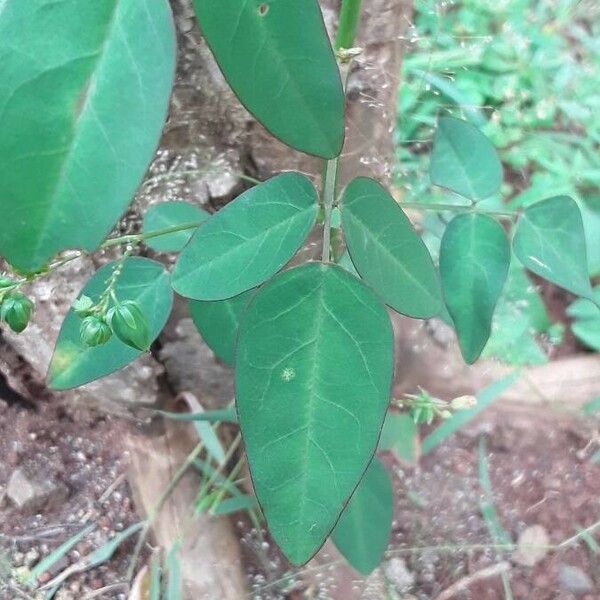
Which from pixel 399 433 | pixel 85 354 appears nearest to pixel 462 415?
pixel 399 433

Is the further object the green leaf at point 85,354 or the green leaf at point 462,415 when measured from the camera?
the green leaf at point 462,415

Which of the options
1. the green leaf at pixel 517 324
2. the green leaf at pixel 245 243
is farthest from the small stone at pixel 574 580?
the green leaf at pixel 245 243

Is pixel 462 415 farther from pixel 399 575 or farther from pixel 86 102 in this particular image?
pixel 86 102

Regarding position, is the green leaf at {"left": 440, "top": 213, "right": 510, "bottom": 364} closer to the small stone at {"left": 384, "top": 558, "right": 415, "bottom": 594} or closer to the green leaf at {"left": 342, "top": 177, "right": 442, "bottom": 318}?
the green leaf at {"left": 342, "top": 177, "right": 442, "bottom": 318}

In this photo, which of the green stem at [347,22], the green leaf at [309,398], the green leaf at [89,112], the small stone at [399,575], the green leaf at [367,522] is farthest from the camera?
the small stone at [399,575]

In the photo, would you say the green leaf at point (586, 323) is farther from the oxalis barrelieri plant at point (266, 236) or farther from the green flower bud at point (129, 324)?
the green flower bud at point (129, 324)
